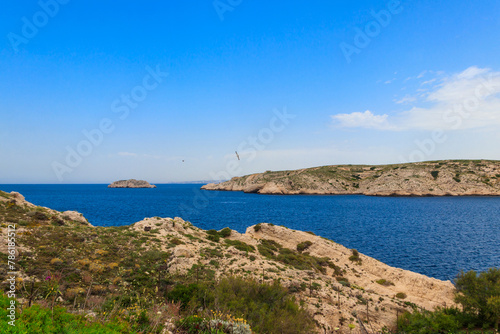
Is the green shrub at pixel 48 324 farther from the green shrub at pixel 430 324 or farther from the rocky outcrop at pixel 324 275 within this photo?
the green shrub at pixel 430 324

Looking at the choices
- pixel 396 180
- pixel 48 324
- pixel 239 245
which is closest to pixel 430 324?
pixel 48 324

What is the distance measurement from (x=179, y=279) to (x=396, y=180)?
16612 centimetres

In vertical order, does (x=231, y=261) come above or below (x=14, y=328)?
below

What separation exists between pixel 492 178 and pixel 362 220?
12876 cm

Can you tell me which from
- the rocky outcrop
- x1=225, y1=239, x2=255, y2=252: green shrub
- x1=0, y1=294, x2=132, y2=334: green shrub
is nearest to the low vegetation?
the rocky outcrop

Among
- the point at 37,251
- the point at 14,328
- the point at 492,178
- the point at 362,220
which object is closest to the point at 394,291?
the point at 14,328

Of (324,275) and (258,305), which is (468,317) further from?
(258,305)

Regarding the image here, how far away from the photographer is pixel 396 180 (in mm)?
155000

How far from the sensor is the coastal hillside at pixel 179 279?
12.7 meters

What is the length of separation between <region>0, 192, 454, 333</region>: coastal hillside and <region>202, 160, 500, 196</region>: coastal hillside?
5310 inches

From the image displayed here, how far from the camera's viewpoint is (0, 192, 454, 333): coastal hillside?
41.8 ft

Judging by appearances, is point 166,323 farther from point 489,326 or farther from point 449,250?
point 449,250

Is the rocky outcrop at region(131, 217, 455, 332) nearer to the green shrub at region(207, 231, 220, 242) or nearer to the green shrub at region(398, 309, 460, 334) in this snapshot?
the green shrub at region(207, 231, 220, 242)

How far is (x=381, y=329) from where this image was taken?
18422 millimetres
